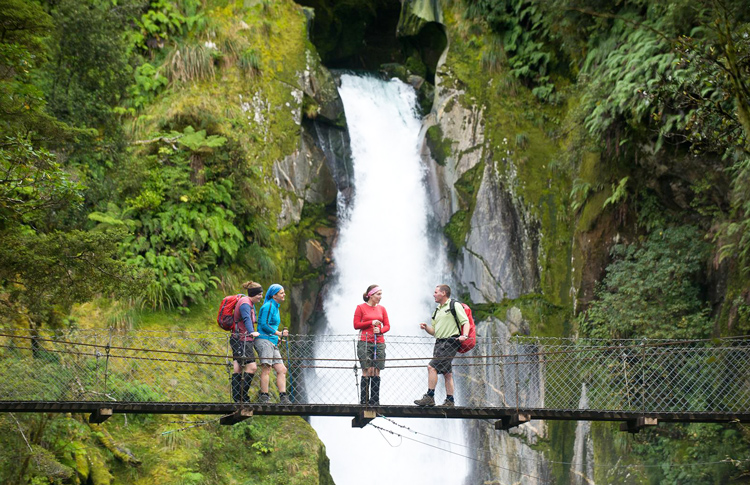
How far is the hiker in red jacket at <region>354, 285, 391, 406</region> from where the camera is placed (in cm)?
846

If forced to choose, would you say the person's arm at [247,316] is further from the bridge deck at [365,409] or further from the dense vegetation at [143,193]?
the dense vegetation at [143,193]

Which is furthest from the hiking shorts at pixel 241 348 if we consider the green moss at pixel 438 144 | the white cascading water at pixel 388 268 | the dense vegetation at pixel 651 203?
the green moss at pixel 438 144

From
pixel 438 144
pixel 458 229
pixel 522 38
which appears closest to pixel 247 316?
pixel 458 229

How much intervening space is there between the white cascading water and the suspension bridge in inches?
31.4

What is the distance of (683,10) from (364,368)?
25.4 feet

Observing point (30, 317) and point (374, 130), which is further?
point (374, 130)

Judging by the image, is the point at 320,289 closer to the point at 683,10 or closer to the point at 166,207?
the point at 166,207

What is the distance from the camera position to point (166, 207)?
13.6 m

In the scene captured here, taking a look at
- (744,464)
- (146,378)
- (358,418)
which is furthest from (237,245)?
(744,464)

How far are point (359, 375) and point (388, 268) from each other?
831 centimetres

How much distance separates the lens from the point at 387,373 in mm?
15797

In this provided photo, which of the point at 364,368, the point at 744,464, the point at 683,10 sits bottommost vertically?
the point at 744,464

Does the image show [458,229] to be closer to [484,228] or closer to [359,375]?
[484,228]

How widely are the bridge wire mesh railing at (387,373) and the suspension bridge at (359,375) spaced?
25 mm
